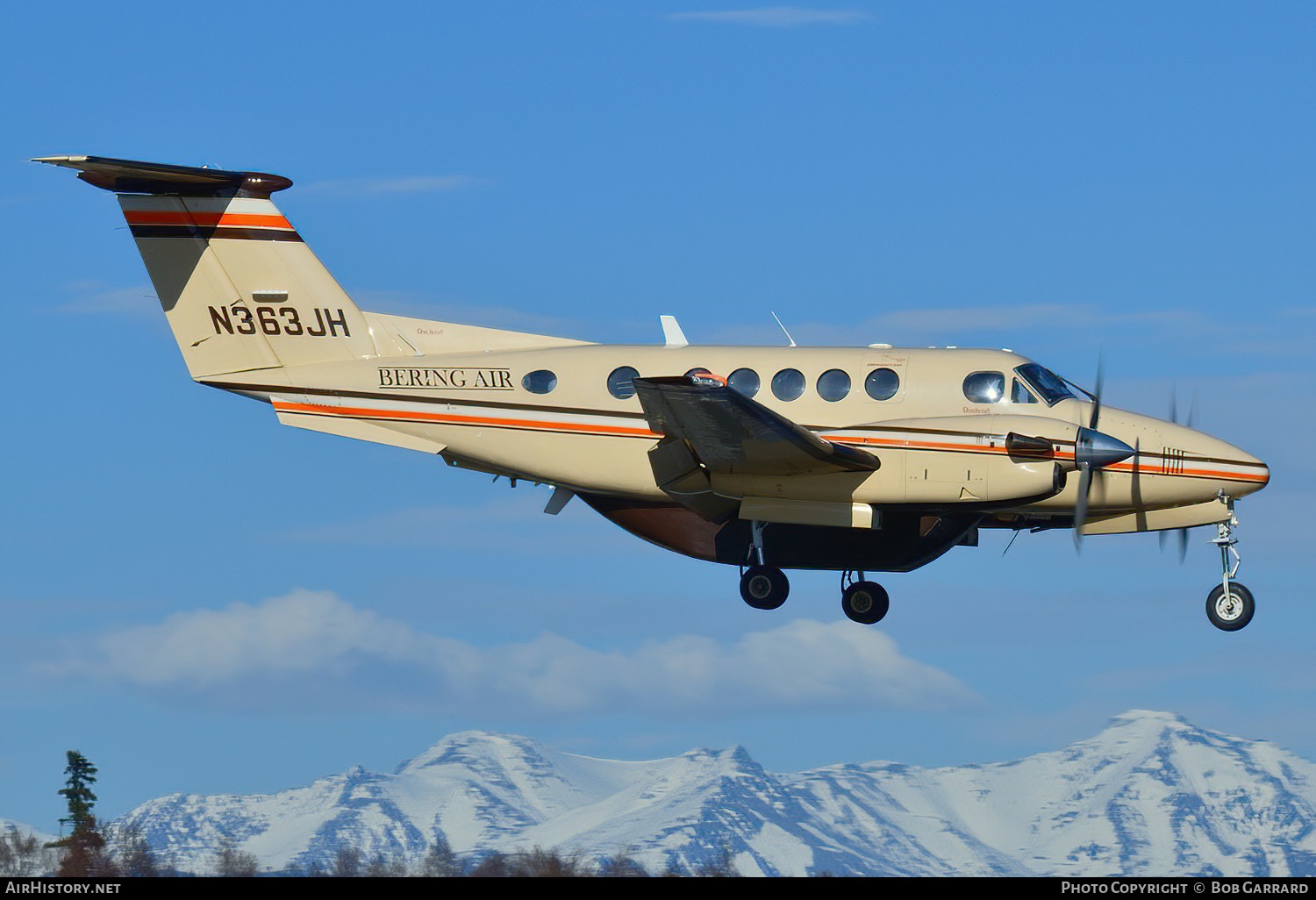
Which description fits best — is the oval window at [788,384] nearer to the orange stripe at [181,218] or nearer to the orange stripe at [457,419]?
the orange stripe at [457,419]

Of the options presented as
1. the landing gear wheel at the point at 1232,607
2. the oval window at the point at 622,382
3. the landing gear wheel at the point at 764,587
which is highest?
the oval window at the point at 622,382

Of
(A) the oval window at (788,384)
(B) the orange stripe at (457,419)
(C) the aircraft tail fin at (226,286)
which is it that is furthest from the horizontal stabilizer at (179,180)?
(A) the oval window at (788,384)

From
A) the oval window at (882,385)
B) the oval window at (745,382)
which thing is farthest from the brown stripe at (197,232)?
the oval window at (882,385)

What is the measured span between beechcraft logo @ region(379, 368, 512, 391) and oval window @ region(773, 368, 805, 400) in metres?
4.33

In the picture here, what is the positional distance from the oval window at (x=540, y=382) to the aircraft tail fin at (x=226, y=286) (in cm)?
292

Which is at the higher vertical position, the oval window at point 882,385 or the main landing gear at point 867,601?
the oval window at point 882,385

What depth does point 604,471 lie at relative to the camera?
2434 centimetres

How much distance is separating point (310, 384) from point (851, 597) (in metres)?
9.61

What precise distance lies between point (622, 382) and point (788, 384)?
2.64 metres

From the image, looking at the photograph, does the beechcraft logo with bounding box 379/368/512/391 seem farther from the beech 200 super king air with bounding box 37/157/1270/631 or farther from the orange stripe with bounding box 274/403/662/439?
the orange stripe with bounding box 274/403/662/439

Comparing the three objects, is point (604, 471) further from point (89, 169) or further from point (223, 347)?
point (89, 169)

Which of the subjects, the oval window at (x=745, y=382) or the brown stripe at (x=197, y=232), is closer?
the oval window at (x=745, y=382)

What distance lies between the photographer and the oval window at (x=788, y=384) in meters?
→ 23.4
